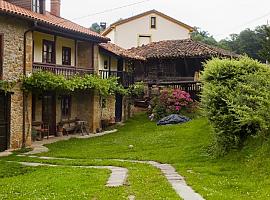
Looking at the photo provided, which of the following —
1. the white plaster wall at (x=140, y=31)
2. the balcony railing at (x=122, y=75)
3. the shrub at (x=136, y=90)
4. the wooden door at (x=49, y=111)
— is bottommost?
the wooden door at (x=49, y=111)

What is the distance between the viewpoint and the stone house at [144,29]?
54312mm

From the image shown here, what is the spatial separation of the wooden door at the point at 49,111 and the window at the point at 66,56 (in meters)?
2.56

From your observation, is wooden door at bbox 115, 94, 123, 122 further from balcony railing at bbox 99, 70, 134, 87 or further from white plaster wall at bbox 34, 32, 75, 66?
white plaster wall at bbox 34, 32, 75, 66

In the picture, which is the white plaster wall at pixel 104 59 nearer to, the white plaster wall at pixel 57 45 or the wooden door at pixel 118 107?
A: the wooden door at pixel 118 107

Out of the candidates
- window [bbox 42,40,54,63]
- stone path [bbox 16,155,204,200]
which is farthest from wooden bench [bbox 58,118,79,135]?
stone path [bbox 16,155,204,200]

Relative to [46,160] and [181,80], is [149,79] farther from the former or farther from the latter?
[46,160]

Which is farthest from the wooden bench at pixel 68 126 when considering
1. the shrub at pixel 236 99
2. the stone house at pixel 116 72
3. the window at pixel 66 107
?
the shrub at pixel 236 99

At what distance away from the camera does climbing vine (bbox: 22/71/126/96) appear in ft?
72.8

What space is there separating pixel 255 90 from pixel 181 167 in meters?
3.85

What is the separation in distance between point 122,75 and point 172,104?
14.8 ft

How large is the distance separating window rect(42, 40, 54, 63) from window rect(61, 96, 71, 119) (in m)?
2.89

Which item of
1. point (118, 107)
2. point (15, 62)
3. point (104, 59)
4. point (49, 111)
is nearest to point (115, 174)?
point (15, 62)

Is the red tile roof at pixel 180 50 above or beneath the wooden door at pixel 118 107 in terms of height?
above

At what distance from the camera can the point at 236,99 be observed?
16.4 meters
